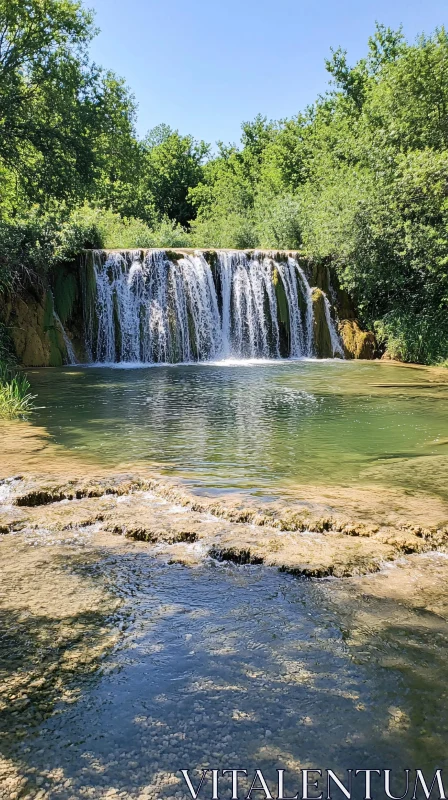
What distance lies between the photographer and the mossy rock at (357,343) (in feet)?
62.4

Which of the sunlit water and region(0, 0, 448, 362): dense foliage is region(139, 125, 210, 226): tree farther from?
the sunlit water

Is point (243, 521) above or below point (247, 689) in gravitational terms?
above

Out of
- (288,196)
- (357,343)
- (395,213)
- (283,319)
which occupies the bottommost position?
(357,343)

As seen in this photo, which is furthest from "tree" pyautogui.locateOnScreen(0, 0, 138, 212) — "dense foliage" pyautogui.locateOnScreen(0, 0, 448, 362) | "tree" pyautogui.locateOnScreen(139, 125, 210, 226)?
"tree" pyautogui.locateOnScreen(139, 125, 210, 226)

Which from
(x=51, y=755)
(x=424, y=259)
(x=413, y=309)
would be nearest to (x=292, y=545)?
(x=51, y=755)

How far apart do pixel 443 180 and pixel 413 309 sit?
3.78 metres

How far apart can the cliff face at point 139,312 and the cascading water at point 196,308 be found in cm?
5

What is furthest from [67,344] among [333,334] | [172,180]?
[172,180]

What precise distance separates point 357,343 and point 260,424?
11.7m

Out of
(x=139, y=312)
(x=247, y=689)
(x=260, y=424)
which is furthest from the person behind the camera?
(x=139, y=312)

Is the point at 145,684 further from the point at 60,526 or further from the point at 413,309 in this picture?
the point at 413,309

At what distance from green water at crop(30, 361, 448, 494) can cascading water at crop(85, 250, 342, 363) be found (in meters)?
3.66

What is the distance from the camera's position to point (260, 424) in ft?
27.1

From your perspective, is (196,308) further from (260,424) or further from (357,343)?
(260,424)
